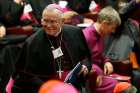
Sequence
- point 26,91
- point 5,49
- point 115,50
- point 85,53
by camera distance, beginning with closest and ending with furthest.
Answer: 1. point 26,91
2. point 85,53
3. point 5,49
4. point 115,50

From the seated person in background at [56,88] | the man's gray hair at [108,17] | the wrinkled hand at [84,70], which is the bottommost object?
the wrinkled hand at [84,70]

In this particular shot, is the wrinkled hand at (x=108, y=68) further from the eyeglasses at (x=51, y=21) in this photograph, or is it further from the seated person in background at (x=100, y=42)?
the eyeglasses at (x=51, y=21)

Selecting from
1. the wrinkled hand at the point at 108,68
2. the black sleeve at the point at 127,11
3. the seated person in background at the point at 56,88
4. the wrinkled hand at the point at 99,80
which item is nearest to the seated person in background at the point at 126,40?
the black sleeve at the point at 127,11

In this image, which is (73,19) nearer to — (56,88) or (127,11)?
(127,11)

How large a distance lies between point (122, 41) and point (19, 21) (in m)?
1.42

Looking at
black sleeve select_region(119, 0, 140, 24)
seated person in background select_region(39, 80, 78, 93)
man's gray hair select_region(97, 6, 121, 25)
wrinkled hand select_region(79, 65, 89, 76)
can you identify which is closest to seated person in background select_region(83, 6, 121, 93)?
man's gray hair select_region(97, 6, 121, 25)

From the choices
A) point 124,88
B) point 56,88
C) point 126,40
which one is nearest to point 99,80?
point 124,88

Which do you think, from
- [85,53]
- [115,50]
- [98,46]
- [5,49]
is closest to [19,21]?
[5,49]

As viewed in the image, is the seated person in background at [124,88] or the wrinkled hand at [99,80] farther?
the wrinkled hand at [99,80]

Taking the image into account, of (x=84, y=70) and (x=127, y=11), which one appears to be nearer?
(x=84, y=70)

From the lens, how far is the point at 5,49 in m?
3.97

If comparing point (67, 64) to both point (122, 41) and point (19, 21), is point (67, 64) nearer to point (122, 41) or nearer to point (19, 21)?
point (122, 41)

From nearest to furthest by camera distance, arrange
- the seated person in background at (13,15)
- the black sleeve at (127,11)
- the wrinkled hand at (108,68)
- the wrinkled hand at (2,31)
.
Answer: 1. the wrinkled hand at (108,68)
2. the wrinkled hand at (2,31)
3. the black sleeve at (127,11)
4. the seated person in background at (13,15)

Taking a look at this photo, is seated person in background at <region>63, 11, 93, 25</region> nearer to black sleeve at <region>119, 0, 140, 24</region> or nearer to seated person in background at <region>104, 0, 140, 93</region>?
seated person in background at <region>104, 0, 140, 93</region>
